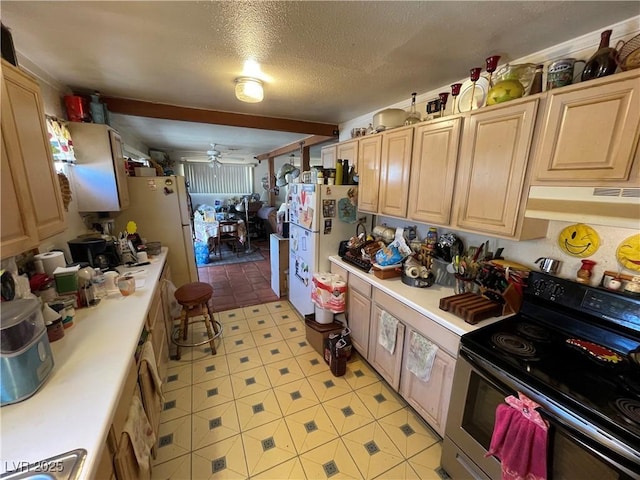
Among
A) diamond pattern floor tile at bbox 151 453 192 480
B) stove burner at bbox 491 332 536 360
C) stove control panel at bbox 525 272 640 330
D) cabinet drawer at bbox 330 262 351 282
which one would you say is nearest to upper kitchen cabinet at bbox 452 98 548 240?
stove control panel at bbox 525 272 640 330

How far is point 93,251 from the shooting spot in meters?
2.00

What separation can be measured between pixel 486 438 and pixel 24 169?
97.5 inches

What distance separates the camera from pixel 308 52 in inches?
60.4

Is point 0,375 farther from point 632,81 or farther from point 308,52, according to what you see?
point 632,81

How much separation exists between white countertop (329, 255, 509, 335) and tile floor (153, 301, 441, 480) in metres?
0.87

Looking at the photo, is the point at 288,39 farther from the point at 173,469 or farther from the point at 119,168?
the point at 173,469

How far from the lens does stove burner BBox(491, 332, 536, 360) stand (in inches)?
46.0

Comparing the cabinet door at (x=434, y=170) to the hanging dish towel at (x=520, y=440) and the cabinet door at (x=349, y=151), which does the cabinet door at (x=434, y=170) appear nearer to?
the cabinet door at (x=349, y=151)

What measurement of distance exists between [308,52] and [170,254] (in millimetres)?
2697

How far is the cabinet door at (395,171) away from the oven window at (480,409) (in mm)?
1242

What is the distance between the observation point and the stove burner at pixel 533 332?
4.15 feet

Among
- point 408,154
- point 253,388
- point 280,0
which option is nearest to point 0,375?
point 253,388

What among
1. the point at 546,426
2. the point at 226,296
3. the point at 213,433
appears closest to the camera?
the point at 546,426

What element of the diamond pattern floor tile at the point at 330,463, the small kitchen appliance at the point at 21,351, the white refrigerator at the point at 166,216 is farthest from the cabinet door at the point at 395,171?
the white refrigerator at the point at 166,216
